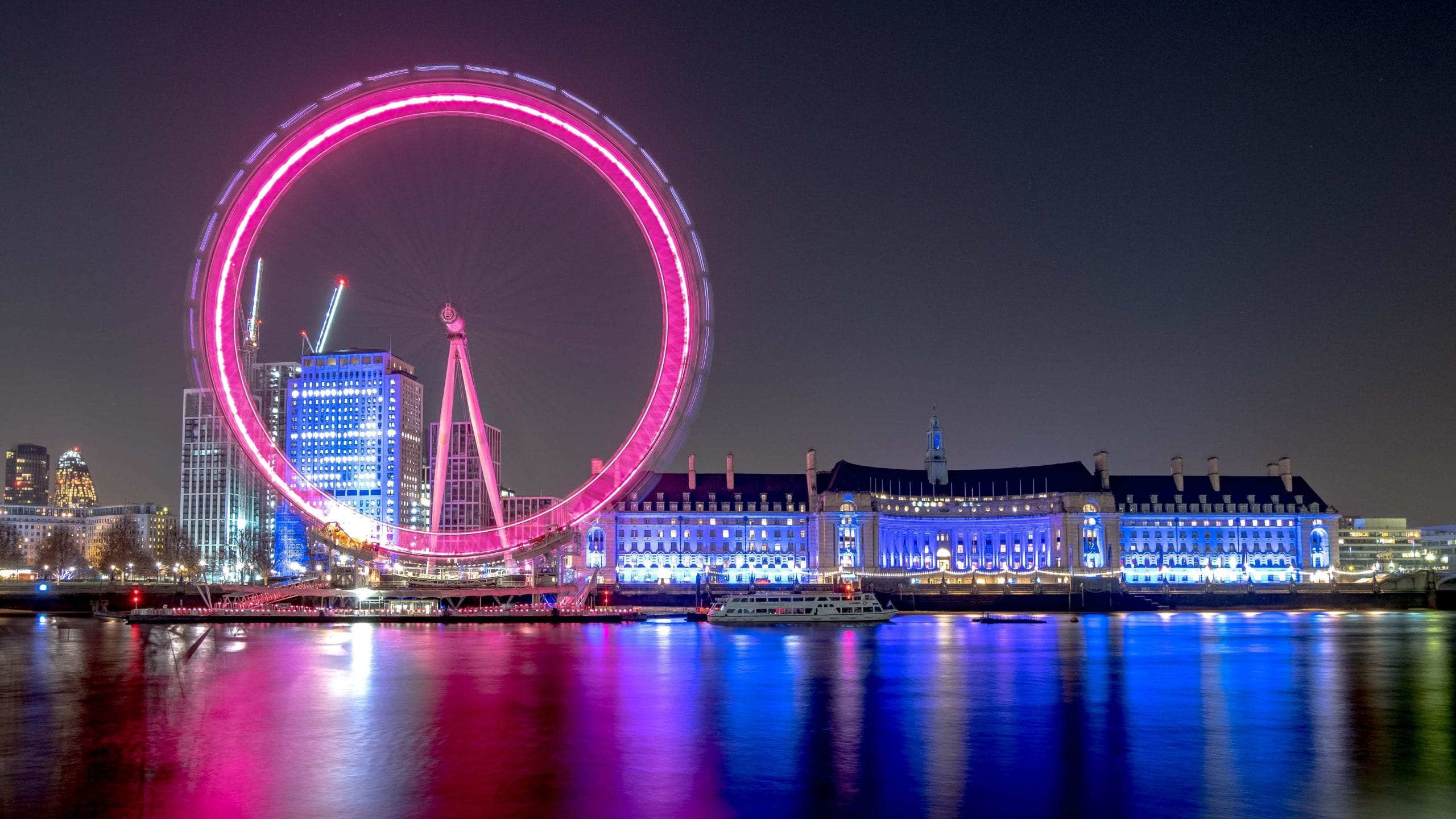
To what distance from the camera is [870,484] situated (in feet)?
459

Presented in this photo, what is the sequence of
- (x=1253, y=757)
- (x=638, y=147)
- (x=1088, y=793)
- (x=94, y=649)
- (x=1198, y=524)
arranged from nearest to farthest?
1. (x=1088, y=793)
2. (x=1253, y=757)
3. (x=638, y=147)
4. (x=94, y=649)
5. (x=1198, y=524)

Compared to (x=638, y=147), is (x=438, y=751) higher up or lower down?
lower down

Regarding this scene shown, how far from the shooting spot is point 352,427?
618ft

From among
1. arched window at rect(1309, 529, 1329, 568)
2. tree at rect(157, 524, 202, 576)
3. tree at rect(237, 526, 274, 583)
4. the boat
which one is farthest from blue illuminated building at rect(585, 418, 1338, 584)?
tree at rect(157, 524, 202, 576)

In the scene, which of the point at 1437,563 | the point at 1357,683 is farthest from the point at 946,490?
the point at 1357,683

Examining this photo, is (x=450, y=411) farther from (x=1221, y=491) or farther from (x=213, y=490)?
(x=213, y=490)

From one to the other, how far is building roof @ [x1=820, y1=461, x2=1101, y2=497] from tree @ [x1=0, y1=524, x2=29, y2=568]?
3659 inches

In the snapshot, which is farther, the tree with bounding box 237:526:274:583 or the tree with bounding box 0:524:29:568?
the tree with bounding box 237:526:274:583

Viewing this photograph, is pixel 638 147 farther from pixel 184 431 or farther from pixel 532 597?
pixel 184 431

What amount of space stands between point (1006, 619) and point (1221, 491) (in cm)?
5556

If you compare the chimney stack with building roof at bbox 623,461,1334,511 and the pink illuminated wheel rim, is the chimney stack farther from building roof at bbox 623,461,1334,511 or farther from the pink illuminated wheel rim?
the pink illuminated wheel rim

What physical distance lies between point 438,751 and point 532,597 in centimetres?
7644

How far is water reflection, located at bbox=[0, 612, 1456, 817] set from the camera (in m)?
24.8

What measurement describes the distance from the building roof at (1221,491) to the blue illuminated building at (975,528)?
5.6 inches
